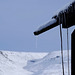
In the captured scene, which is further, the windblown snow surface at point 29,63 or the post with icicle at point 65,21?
the windblown snow surface at point 29,63

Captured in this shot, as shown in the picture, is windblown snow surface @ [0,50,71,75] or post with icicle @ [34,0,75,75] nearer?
post with icicle @ [34,0,75,75]

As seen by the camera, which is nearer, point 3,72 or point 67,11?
point 67,11

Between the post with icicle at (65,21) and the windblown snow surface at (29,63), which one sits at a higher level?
the windblown snow surface at (29,63)

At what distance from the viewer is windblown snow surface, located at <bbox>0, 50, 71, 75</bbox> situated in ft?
343

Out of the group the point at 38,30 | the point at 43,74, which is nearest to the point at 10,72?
the point at 43,74

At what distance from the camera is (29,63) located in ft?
515

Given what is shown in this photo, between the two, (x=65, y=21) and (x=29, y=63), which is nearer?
(x=65, y=21)

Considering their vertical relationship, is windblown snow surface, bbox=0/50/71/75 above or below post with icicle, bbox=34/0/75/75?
above

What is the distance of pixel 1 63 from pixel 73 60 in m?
107

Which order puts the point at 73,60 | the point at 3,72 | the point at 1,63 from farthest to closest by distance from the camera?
the point at 1,63 → the point at 3,72 → the point at 73,60

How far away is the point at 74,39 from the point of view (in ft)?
10.9

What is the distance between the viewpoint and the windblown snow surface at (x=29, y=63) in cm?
10469

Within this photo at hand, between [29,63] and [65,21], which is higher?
[29,63]

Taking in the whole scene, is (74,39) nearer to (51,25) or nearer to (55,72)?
(51,25)
